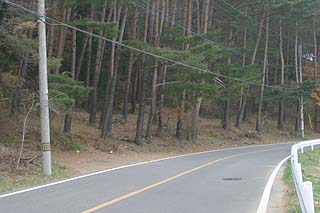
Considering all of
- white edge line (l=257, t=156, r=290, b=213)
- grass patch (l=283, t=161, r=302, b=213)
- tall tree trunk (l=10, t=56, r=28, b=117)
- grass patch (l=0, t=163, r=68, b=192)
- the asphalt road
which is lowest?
grass patch (l=0, t=163, r=68, b=192)

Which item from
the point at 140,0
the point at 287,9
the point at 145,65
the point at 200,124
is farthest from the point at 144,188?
the point at 287,9

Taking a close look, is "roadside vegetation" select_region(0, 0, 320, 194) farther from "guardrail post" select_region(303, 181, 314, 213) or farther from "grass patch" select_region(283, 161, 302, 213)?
"guardrail post" select_region(303, 181, 314, 213)

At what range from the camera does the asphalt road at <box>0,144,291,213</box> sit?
958 centimetres

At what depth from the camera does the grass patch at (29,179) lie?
513 inches

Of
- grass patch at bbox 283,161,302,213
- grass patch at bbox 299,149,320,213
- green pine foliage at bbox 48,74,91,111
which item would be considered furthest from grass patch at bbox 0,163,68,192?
grass patch at bbox 299,149,320,213

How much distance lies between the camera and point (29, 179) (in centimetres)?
1434

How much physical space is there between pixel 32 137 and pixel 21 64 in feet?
12.2

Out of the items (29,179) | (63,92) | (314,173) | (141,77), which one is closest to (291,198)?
(29,179)

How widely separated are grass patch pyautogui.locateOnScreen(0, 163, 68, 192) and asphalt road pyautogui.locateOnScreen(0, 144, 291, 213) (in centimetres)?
99

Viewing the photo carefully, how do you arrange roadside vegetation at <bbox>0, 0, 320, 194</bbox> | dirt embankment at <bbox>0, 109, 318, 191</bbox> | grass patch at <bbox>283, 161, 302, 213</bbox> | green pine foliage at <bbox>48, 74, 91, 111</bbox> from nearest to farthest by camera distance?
1. grass patch at <bbox>283, 161, 302, 213</bbox>
2. dirt embankment at <bbox>0, 109, 318, 191</bbox>
3. green pine foliage at <bbox>48, 74, 91, 111</bbox>
4. roadside vegetation at <bbox>0, 0, 320, 194</bbox>

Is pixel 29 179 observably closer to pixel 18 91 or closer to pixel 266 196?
pixel 266 196

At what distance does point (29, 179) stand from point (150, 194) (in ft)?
15.6

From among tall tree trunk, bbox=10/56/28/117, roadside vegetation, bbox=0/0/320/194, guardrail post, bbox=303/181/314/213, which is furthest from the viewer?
tall tree trunk, bbox=10/56/28/117

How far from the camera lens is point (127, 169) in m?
18.2
